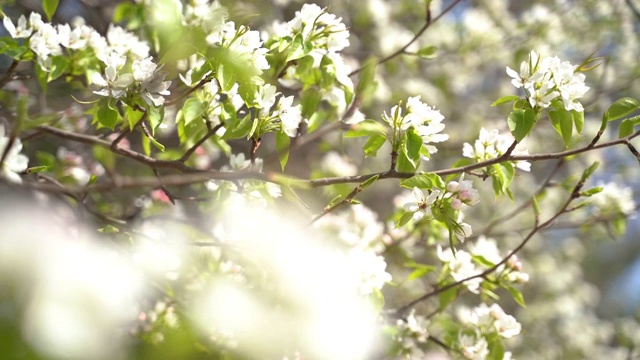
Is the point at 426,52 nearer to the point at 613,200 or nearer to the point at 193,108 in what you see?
the point at 193,108

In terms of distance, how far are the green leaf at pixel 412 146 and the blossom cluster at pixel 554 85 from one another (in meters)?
0.16

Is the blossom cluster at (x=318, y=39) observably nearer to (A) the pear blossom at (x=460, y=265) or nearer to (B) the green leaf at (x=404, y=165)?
(B) the green leaf at (x=404, y=165)

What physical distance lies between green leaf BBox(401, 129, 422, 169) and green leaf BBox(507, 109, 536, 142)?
0.12 metres

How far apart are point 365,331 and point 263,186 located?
1.05 feet

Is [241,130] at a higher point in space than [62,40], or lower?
higher

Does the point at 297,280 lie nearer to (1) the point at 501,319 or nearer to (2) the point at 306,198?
(1) the point at 501,319

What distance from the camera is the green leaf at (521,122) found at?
0.77 m

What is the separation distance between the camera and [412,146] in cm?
82

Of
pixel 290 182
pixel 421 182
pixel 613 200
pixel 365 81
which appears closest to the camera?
pixel 290 182

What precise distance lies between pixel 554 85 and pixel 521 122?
0.26ft

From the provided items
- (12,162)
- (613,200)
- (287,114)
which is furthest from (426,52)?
(12,162)

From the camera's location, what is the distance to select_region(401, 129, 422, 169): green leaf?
2.66 ft

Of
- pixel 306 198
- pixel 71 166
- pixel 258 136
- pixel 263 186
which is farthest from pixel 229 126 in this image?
pixel 306 198

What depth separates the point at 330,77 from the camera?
3.14ft
